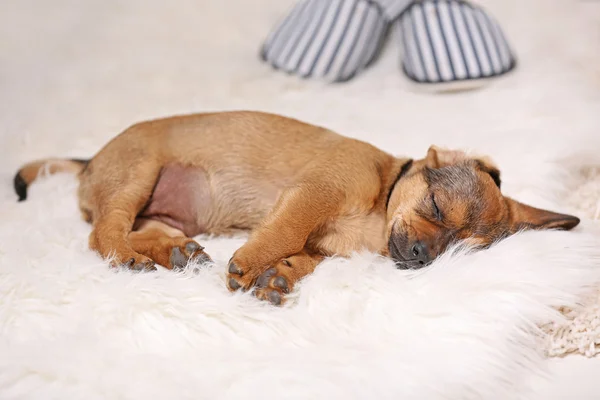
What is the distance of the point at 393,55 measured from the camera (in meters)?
4.42

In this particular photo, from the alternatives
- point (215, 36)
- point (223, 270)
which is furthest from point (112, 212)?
point (215, 36)

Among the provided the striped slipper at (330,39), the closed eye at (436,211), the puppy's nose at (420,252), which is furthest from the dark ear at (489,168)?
the striped slipper at (330,39)

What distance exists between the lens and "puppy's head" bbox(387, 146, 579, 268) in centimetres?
233

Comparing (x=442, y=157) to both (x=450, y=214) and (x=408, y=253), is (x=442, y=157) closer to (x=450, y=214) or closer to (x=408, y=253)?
(x=450, y=214)

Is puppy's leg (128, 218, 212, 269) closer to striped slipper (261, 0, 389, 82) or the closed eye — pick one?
the closed eye

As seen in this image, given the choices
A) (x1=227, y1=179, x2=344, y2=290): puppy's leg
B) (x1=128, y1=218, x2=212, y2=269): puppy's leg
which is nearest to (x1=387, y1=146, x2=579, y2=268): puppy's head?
(x1=227, y1=179, x2=344, y2=290): puppy's leg

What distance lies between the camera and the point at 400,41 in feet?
14.0

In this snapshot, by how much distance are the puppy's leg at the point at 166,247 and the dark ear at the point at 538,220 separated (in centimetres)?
117

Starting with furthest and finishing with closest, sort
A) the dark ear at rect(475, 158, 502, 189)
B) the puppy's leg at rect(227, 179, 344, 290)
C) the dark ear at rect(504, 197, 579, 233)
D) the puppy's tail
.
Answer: the puppy's tail
the dark ear at rect(475, 158, 502, 189)
the dark ear at rect(504, 197, 579, 233)
the puppy's leg at rect(227, 179, 344, 290)

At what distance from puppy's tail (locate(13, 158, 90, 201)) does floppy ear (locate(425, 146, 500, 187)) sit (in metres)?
1.66

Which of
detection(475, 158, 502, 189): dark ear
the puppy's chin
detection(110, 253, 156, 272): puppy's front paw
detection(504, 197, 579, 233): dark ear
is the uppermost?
detection(475, 158, 502, 189): dark ear

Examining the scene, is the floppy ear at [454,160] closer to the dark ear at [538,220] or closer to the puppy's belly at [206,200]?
the dark ear at [538,220]

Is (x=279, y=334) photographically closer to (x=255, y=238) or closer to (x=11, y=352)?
(x=255, y=238)

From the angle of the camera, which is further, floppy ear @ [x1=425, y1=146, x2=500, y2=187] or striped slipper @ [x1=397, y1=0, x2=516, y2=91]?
striped slipper @ [x1=397, y1=0, x2=516, y2=91]
